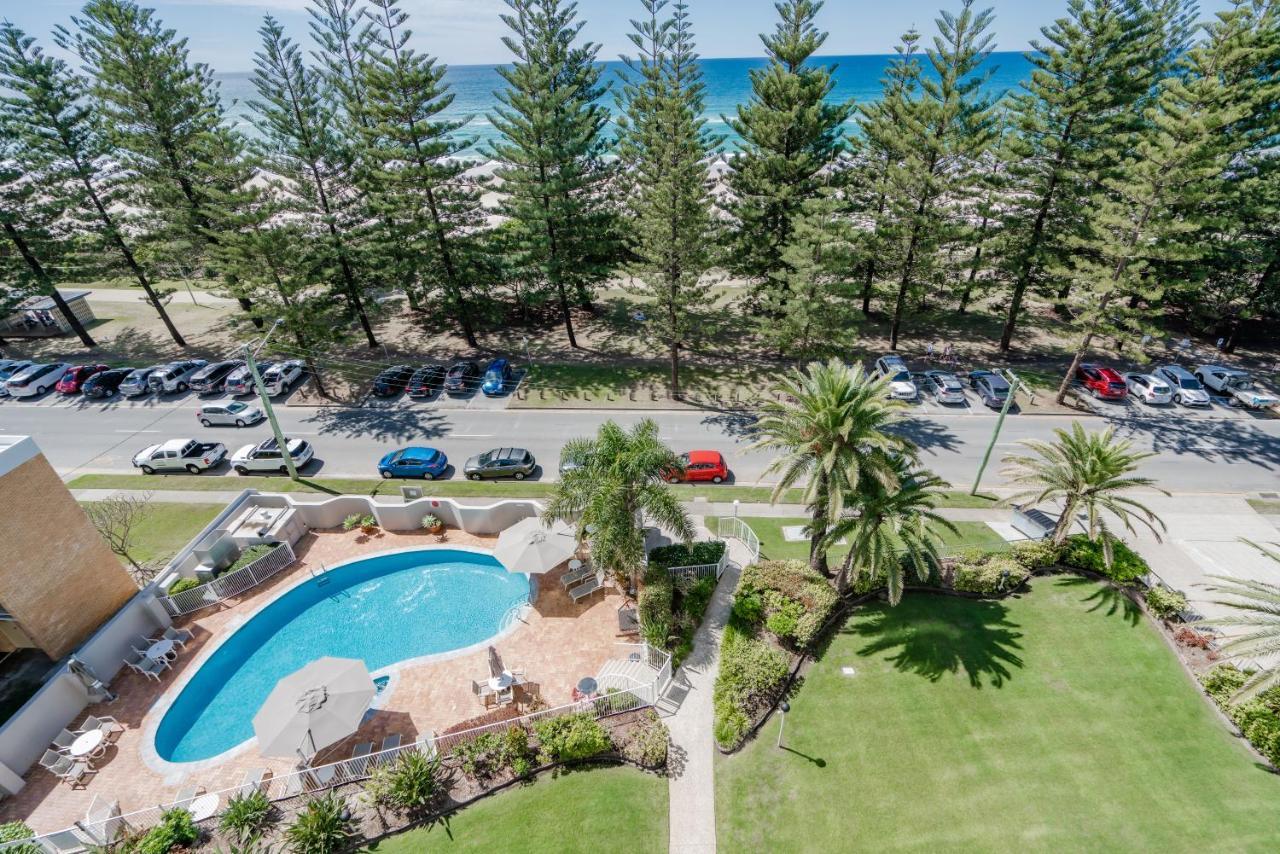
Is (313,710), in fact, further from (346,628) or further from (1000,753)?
(1000,753)

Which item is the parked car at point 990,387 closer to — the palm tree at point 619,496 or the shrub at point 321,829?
the palm tree at point 619,496

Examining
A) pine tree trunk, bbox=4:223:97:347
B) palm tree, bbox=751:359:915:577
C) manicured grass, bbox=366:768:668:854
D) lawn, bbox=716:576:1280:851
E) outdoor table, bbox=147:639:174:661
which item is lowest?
lawn, bbox=716:576:1280:851

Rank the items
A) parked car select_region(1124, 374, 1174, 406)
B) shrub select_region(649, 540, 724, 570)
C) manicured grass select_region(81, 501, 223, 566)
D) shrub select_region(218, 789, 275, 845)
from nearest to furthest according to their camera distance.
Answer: shrub select_region(218, 789, 275, 845) < shrub select_region(649, 540, 724, 570) < manicured grass select_region(81, 501, 223, 566) < parked car select_region(1124, 374, 1174, 406)

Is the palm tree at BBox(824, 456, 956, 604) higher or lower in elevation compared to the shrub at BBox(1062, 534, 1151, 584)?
higher

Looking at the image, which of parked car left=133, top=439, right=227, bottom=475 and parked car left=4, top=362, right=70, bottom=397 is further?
parked car left=4, top=362, right=70, bottom=397

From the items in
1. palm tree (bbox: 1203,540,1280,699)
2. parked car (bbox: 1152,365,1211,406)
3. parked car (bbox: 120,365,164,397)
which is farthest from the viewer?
parked car (bbox: 120,365,164,397)

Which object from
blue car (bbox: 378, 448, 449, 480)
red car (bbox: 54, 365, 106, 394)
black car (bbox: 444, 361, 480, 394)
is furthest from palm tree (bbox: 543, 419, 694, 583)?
red car (bbox: 54, 365, 106, 394)

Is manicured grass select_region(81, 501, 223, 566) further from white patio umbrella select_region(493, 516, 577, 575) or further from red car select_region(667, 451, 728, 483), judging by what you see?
red car select_region(667, 451, 728, 483)

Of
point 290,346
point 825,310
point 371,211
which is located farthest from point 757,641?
point 371,211

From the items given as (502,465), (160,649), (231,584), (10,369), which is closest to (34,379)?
(10,369)
